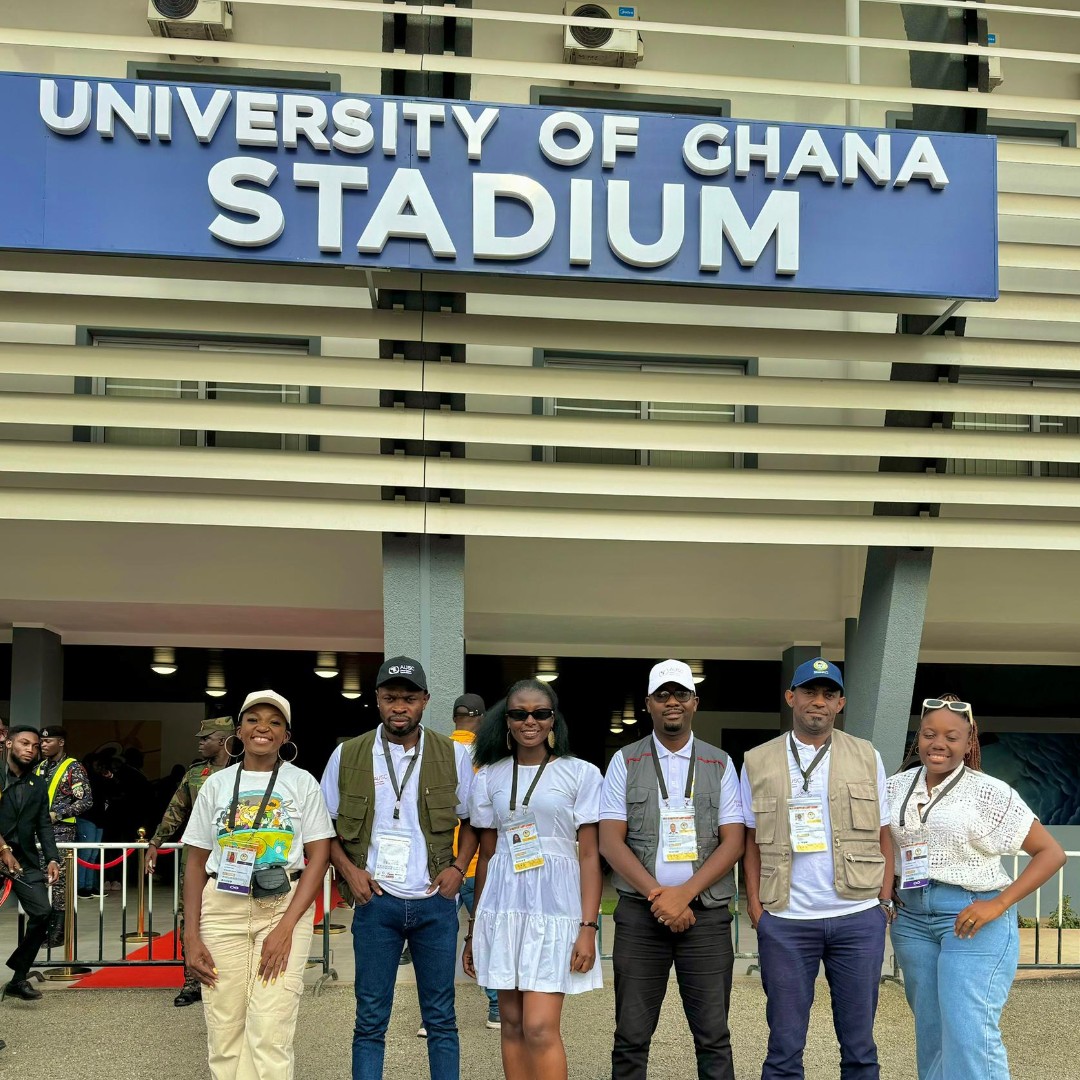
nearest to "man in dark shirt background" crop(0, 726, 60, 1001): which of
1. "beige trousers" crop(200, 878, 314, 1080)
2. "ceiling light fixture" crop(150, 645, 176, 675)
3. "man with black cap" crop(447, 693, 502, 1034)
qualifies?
"man with black cap" crop(447, 693, 502, 1034)

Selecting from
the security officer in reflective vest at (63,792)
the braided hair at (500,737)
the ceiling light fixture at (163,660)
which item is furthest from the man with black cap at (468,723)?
the ceiling light fixture at (163,660)

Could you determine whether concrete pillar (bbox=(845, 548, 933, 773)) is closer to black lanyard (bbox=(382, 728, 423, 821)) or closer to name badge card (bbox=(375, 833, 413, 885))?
black lanyard (bbox=(382, 728, 423, 821))

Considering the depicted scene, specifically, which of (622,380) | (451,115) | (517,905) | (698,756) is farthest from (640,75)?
(517,905)

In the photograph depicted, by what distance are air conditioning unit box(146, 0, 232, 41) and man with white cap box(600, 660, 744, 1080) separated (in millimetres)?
8526

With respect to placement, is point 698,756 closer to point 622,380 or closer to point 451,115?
point 622,380

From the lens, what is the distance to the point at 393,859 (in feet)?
17.9

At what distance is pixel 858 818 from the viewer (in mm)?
5277

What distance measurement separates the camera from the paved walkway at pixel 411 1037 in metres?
6.70

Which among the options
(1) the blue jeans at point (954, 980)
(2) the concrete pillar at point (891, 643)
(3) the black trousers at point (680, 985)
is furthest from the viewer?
(2) the concrete pillar at point (891, 643)

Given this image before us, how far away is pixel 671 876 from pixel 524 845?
633 mm

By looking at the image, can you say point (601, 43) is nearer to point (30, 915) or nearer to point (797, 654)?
point (797, 654)

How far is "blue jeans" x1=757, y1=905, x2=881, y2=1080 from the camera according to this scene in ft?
17.0

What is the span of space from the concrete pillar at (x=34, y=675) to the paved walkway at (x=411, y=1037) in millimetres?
4967

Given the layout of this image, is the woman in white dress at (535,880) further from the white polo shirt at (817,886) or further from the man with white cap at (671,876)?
the white polo shirt at (817,886)
